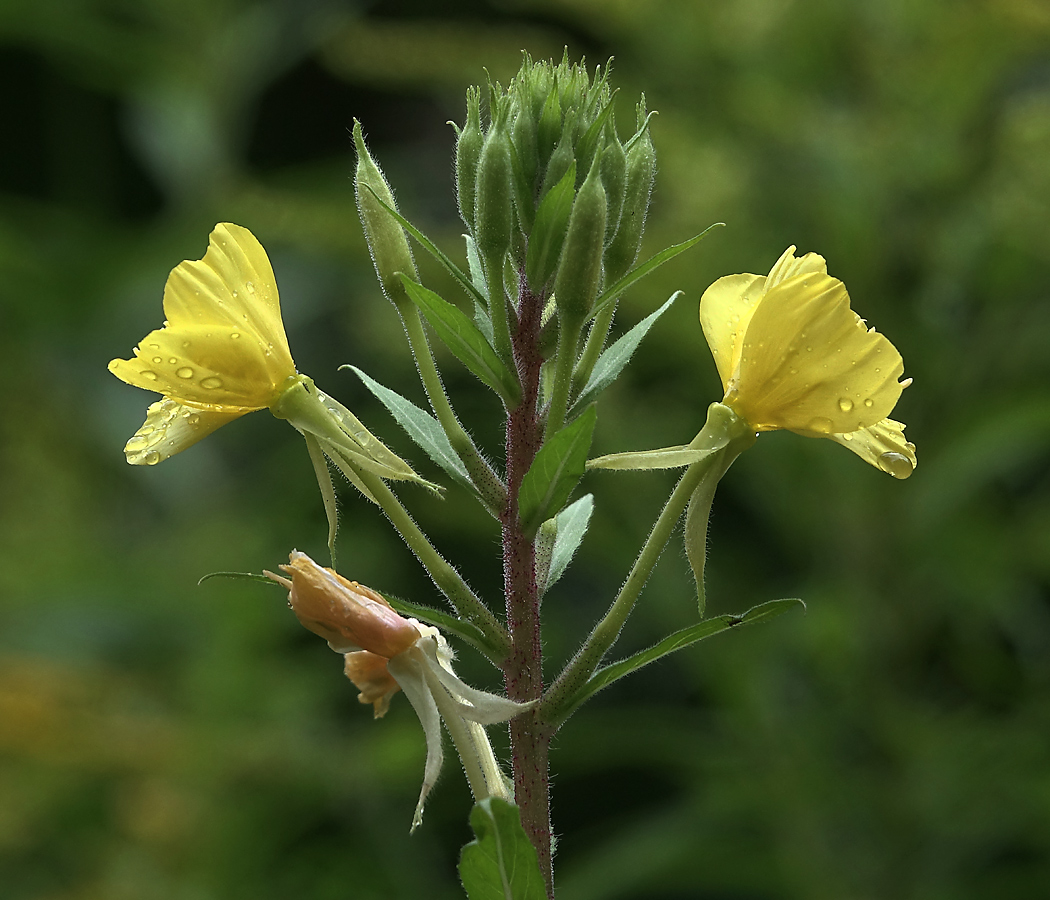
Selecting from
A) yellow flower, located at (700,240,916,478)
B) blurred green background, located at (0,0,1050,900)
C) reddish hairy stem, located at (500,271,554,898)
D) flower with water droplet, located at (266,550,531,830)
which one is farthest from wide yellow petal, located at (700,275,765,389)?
blurred green background, located at (0,0,1050,900)

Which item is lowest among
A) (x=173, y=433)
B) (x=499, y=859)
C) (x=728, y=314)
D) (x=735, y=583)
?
(x=735, y=583)

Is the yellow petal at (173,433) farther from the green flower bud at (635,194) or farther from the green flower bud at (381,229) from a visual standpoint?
the green flower bud at (635,194)

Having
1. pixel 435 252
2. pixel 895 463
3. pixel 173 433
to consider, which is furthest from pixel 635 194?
pixel 173 433

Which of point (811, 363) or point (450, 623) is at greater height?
point (811, 363)

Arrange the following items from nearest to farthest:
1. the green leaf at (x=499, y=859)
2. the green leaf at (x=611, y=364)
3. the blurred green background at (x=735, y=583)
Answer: the green leaf at (x=499, y=859) → the green leaf at (x=611, y=364) → the blurred green background at (x=735, y=583)

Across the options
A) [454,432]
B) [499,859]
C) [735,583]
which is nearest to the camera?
[499,859]

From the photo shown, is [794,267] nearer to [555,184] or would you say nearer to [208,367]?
[555,184]

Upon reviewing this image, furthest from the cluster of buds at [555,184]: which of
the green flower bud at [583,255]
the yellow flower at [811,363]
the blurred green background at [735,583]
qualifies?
the blurred green background at [735,583]
